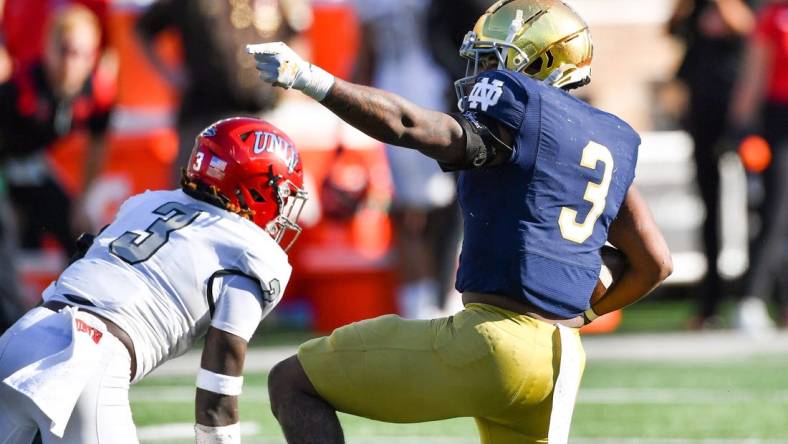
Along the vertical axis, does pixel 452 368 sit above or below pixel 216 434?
above

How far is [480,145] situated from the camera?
364 cm

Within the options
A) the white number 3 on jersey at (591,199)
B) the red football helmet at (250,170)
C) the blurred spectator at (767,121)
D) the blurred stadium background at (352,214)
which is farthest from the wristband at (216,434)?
the blurred spectator at (767,121)

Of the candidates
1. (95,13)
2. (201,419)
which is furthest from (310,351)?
(95,13)

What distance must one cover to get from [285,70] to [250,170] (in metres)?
0.83

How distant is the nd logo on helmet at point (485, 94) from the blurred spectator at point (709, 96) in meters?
5.84

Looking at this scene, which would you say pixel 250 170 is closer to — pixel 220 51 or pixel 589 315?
pixel 589 315

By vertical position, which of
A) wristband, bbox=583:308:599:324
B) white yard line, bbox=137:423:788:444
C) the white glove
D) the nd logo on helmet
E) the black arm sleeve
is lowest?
white yard line, bbox=137:423:788:444

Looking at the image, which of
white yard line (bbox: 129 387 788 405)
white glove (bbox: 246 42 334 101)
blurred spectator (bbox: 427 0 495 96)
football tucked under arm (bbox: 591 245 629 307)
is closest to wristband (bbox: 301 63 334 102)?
white glove (bbox: 246 42 334 101)

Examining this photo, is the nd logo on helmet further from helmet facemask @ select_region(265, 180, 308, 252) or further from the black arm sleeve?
helmet facemask @ select_region(265, 180, 308, 252)

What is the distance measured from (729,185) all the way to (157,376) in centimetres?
491

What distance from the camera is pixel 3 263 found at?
6.91m

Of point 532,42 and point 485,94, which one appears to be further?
point 532,42

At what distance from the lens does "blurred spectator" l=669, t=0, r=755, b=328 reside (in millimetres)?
9336

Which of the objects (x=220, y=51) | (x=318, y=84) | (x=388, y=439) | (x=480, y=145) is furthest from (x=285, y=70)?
(x=220, y=51)
